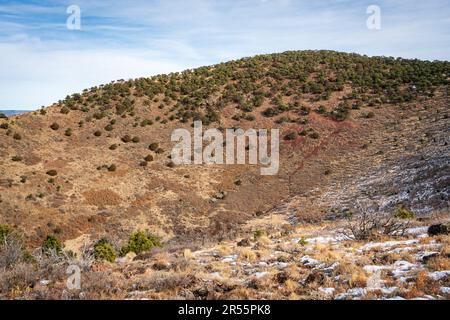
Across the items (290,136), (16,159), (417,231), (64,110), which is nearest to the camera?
(417,231)

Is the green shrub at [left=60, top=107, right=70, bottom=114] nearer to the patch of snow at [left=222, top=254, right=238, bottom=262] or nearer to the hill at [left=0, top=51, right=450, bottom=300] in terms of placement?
the hill at [left=0, top=51, right=450, bottom=300]

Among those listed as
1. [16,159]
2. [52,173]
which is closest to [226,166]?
[52,173]

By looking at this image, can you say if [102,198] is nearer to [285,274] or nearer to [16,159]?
[16,159]

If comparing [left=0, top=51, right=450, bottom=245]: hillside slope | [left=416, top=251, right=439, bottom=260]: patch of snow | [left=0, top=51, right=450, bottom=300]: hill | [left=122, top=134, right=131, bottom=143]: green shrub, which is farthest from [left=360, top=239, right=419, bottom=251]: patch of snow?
[left=122, top=134, right=131, bottom=143]: green shrub

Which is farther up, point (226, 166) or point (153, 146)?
point (153, 146)

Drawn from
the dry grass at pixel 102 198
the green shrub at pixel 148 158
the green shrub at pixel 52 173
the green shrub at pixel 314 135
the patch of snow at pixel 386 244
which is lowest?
the dry grass at pixel 102 198

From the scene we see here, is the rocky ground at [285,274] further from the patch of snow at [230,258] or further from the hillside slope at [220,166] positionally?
the hillside slope at [220,166]

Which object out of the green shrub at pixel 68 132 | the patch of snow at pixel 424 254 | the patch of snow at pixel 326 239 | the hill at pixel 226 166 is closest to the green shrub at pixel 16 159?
the hill at pixel 226 166

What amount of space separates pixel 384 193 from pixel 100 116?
35.8m

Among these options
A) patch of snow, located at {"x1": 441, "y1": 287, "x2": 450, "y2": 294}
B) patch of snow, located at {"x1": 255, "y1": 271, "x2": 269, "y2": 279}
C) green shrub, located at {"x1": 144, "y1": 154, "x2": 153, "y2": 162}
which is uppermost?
green shrub, located at {"x1": 144, "y1": 154, "x2": 153, "y2": 162}

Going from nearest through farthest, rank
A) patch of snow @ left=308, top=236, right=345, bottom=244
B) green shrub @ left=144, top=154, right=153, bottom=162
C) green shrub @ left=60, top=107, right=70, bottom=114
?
patch of snow @ left=308, top=236, right=345, bottom=244
green shrub @ left=144, top=154, right=153, bottom=162
green shrub @ left=60, top=107, right=70, bottom=114

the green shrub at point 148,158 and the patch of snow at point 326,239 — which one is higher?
the green shrub at point 148,158

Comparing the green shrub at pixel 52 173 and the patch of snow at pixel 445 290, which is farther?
the green shrub at pixel 52 173

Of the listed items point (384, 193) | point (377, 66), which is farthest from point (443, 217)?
point (377, 66)
